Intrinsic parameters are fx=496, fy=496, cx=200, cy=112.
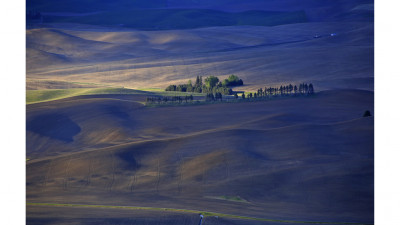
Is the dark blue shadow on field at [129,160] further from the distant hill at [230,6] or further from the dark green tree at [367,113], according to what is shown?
the distant hill at [230,6]

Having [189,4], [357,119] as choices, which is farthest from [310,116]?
[189,4]

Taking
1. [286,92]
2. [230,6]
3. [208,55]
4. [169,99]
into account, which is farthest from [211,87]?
[230,6]

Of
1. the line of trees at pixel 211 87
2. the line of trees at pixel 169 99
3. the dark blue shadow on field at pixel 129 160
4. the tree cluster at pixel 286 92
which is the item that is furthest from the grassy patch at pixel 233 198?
the line of trees at pixel 211 87

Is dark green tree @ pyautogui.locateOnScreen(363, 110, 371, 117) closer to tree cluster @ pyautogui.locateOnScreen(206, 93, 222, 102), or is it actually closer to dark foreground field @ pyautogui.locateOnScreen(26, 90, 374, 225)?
dark foreground field @ pyautogui.locateOnScreen(26, 90, 374, 225)

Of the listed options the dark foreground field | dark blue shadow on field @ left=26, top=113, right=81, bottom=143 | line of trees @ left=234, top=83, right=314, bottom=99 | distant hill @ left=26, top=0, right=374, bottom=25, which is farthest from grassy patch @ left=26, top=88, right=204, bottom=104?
distant hill @ left=26, top=0, right=374, bottom=25

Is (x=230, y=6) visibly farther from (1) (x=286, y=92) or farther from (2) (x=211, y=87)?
(1) (x=286, y=92)
